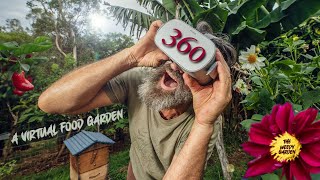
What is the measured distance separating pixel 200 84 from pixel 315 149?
0.90ft

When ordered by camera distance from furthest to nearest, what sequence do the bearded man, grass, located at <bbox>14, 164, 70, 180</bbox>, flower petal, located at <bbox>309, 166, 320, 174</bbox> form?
1. grass, located at <bbox>14, 164, 70, 180</bbox>
2. the bearded man
3. flower petal, located at <bbox>309, 166, 320, 174</bbox>

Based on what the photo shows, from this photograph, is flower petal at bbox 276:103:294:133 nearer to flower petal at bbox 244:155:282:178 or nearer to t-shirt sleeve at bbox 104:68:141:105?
flower petal at bbox 244:155:282:178

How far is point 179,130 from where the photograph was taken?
68 cm

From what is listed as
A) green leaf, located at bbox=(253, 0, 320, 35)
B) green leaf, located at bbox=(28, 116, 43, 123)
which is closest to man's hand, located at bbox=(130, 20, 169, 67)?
green leaf, located at bbox=(253, 0, 320, 35)

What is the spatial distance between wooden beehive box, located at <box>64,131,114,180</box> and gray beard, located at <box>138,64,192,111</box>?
1181 mm

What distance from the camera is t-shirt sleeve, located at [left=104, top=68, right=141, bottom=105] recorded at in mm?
716

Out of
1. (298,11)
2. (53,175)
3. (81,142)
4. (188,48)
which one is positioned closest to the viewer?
(188,48)

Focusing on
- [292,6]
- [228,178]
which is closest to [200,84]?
[292,6]

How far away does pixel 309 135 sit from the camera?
0.32m

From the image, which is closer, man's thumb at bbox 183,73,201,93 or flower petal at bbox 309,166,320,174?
flower petal at bbox 309,166,320,174

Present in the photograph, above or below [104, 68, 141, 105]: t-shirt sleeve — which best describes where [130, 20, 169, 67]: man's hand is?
above

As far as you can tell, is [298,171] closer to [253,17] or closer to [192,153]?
[192,153]

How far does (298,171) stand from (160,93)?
42cm

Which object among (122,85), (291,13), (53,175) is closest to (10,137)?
(53,175)
